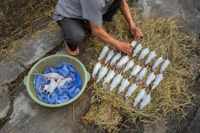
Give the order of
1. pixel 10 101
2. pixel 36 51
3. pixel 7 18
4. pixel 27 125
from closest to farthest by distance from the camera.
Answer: pixel 27 125, pixel 10 101, pixel 36 51, pixel 7 18

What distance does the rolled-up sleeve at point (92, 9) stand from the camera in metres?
1.66

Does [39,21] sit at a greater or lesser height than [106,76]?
greater

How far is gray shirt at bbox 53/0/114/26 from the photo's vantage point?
169 centimetres

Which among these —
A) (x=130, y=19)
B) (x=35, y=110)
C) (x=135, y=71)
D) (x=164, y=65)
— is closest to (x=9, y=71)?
(x=35, y=110)

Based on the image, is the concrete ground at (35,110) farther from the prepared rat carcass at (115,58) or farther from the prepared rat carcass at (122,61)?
the prepared rat carcass at (122,61)

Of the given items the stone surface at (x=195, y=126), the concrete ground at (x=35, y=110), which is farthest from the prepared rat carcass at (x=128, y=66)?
the stone surface at (x=195, y=126)

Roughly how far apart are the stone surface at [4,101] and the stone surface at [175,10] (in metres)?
3.20

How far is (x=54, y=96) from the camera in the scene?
223 centimetres

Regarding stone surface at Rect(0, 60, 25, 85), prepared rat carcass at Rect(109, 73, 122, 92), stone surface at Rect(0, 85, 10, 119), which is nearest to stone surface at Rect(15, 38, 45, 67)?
stone surface at Rect(0, 60, 25, 85)

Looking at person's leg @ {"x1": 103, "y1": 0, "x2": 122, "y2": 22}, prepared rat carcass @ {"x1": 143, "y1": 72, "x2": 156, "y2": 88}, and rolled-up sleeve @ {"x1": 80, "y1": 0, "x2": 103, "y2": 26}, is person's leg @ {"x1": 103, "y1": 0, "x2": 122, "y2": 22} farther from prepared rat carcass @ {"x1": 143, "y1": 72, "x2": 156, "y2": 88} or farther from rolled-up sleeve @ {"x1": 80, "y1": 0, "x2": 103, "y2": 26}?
prepared rat carcass @ {"x1": 143, "y1": 72, "x2": 156, "y2": 88}

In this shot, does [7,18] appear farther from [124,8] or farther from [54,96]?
[124,8]

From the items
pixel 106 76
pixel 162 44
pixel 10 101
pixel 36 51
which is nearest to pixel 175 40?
pixel 162 44

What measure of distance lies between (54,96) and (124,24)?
203 cm

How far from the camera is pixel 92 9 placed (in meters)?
1.71
